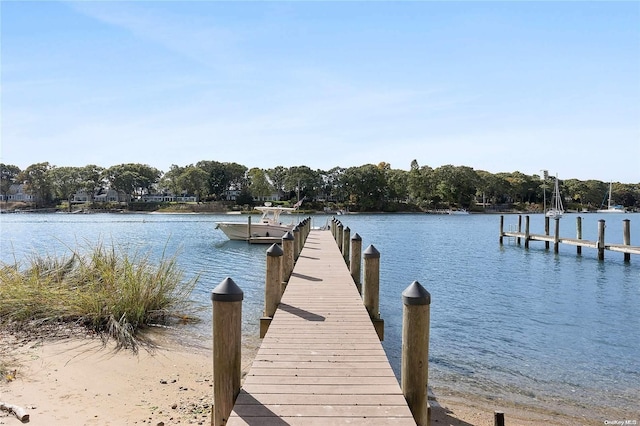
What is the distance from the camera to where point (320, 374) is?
16.6 feet

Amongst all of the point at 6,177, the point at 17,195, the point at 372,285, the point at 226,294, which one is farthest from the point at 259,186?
the point at 226,294

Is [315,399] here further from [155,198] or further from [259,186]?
[155,198]

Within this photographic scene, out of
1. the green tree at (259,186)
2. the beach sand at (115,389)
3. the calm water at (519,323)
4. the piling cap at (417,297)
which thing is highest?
the green tree at (259,186)

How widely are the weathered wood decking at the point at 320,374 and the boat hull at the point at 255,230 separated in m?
24.9

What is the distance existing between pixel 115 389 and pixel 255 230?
90.1ft

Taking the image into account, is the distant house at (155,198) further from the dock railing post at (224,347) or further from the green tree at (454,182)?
the dock railing post at (224,347)

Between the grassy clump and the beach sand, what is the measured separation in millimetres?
652

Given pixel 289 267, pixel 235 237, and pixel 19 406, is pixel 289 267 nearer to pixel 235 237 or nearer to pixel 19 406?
pixel 19 406

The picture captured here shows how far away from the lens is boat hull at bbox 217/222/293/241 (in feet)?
110

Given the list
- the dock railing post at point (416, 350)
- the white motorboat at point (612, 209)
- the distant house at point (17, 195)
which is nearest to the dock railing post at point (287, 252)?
the dock railing post at point (416, 350)

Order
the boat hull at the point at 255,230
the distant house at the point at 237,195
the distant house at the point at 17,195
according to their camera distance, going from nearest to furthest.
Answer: the boat hull at the point at 255,230 < the distant house at the point at 237,195 < the distant house at the point at 17,195

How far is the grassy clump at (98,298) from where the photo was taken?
9039 millimetres

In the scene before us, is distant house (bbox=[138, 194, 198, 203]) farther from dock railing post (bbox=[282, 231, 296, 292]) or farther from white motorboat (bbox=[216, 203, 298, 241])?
dock railing post (bbox=[282, 231, 296, 292])

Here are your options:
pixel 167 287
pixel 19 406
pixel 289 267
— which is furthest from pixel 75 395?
pixel 289 267
